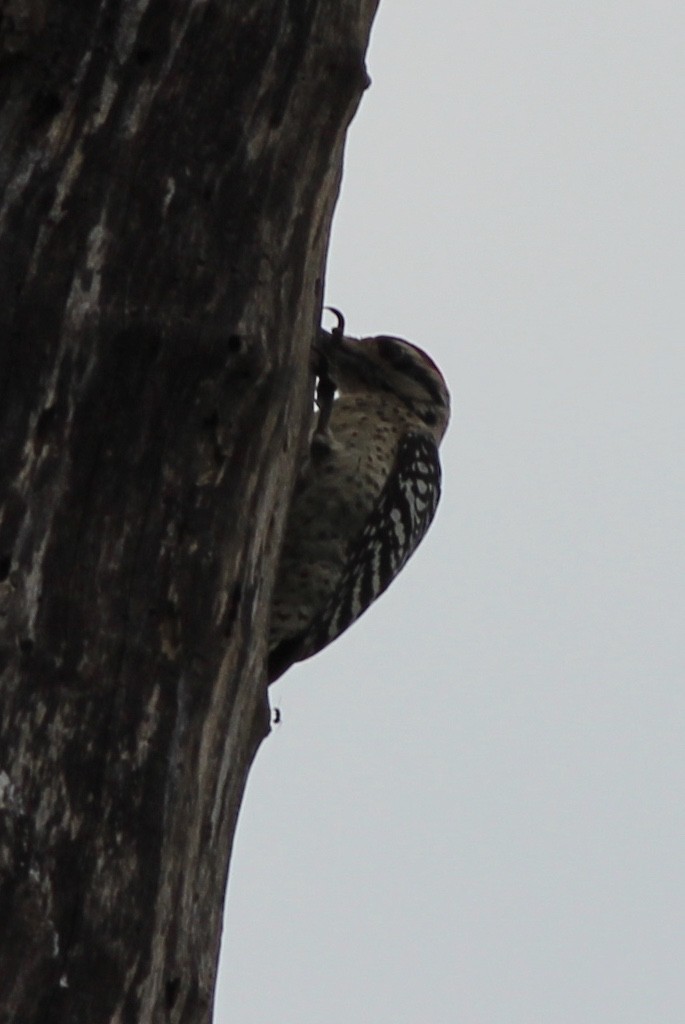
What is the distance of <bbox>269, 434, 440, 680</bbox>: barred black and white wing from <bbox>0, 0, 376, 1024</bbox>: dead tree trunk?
1.36 metres

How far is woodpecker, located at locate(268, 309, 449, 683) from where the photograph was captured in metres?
4.98

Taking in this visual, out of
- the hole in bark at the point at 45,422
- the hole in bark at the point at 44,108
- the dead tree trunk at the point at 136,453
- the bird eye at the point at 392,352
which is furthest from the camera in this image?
the bird eye at the point at 392,352

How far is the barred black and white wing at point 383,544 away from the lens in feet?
16.7

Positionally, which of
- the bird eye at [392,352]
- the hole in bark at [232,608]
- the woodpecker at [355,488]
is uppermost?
the bird eye at [392,352]

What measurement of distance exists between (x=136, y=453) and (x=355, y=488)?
1914mm

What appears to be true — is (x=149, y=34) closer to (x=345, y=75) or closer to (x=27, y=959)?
(x=345, y=75)

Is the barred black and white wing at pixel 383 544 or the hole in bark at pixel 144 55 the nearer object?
the hole in bark at pixel 144 55

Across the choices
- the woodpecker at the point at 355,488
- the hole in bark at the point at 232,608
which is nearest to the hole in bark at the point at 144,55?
the hole in bark at the point at 232,608

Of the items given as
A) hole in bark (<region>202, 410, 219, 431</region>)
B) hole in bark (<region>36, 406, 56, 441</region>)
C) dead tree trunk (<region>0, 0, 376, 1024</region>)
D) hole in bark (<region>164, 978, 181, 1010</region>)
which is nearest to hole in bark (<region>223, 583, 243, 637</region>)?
dead tree trunk (<region>0, 0, 376, 1024</region>)

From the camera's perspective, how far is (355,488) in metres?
5.27

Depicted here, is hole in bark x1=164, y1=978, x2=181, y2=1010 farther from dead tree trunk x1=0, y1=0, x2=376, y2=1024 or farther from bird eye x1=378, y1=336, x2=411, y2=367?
bird eye x1=378, y1=336, x2=411, y2=367

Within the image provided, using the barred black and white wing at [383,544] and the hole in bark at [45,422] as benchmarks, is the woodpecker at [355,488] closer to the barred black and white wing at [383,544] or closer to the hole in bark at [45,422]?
the barred black and white wing at [383,544]

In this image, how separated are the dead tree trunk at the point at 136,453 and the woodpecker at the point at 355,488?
109 cm

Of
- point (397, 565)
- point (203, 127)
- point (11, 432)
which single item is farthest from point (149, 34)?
point (397, 565)
